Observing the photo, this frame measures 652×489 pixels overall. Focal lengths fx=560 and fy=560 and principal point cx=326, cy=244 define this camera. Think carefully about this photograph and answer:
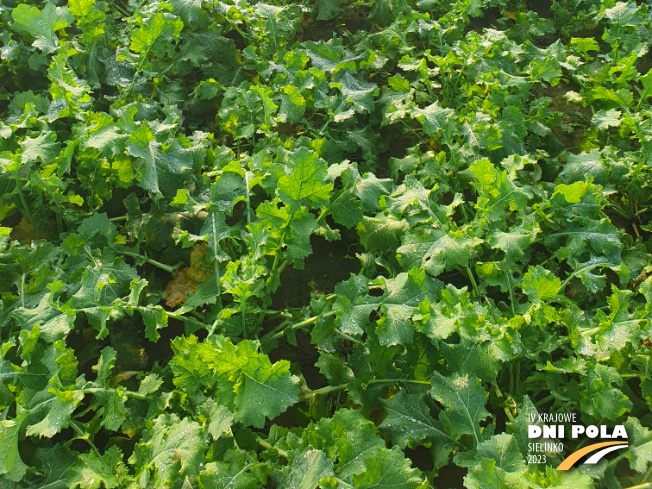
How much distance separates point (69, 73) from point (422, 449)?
283 centimetres

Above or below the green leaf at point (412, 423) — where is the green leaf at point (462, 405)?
above

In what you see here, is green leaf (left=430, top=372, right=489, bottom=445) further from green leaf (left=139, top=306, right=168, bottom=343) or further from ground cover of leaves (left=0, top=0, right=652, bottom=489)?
green leaf (left=139, top=306, right=168, bottom=343)

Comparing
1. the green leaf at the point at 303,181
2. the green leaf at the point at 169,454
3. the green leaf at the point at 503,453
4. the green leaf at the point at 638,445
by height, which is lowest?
the green leaf at the point at 169,454

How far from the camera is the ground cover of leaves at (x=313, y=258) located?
7.12 feet

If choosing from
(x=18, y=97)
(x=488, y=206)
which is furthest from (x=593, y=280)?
(x=18, y=97)

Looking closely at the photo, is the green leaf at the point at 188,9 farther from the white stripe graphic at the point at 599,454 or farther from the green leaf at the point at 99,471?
the white stripe graphic at the point at 599,454

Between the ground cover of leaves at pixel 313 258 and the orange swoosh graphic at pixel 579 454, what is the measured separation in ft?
0.14

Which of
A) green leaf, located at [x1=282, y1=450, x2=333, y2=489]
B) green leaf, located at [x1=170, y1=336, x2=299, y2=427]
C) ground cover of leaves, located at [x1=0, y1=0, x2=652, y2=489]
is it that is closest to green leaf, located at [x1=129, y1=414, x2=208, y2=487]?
ground cover of leaves, located at [x1=0, y1=0, x2=652, y2=489]

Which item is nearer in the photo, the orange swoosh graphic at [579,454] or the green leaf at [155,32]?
the orange swoosh graphic at [579,454]

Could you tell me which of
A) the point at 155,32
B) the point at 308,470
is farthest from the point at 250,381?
the point at 155,32

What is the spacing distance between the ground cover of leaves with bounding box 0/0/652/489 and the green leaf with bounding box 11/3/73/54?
0.05 feet

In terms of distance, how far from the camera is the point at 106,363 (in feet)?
7.57

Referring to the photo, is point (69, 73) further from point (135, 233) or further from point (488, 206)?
point (488, 206)

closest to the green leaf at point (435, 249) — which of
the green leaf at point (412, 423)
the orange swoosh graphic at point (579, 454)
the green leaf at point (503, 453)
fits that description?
the green leaf at point (412, 423)
